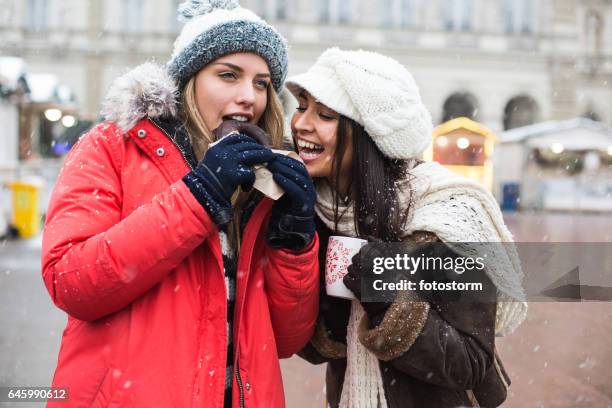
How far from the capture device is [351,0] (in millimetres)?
27969

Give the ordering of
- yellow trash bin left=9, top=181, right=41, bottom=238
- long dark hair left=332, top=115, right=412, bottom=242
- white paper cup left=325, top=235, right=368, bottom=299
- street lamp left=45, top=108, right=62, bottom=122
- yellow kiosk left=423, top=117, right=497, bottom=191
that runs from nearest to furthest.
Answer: white paper cup left=325, top=235, right=368, bottom=299, long dark hair left=332, top=115, right=412, bottom=242, yellow trash bin left=9, top=181, right=41, bottom=238, yellow kiosk left=423, top=117, right=497, bottom=191, street lamp left=45, top=108, right=62, bottom=122

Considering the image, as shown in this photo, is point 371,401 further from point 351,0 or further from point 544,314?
point 351,0

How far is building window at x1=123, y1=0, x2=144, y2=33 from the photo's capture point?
2769 cm

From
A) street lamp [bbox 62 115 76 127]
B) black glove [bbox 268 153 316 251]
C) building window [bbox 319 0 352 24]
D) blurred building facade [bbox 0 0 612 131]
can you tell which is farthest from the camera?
building window [bbox 319 0 352 24]

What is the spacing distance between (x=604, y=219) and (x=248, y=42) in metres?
19.4

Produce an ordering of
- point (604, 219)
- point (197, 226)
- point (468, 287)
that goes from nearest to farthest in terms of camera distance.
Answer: point (197, 226), point (468, 287), point (604, 219)

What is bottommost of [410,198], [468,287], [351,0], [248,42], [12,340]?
[12,340]

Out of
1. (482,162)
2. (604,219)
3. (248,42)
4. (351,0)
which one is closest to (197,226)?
(248,42)

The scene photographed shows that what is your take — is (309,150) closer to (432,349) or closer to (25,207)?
(432,349)

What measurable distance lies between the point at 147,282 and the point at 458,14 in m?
29.2

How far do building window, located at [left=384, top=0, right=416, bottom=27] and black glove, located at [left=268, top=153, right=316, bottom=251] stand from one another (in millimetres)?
27761

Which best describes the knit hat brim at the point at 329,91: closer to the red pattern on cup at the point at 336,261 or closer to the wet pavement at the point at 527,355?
the red pattern on cup at the point at 336,261

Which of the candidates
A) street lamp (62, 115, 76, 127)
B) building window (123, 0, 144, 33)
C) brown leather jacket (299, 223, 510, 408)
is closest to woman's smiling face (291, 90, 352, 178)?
brown leather jacket (299, 223, 510, 408)

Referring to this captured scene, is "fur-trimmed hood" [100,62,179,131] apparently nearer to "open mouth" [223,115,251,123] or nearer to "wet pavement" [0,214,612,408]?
"open mouth" [223,115,251,123]
